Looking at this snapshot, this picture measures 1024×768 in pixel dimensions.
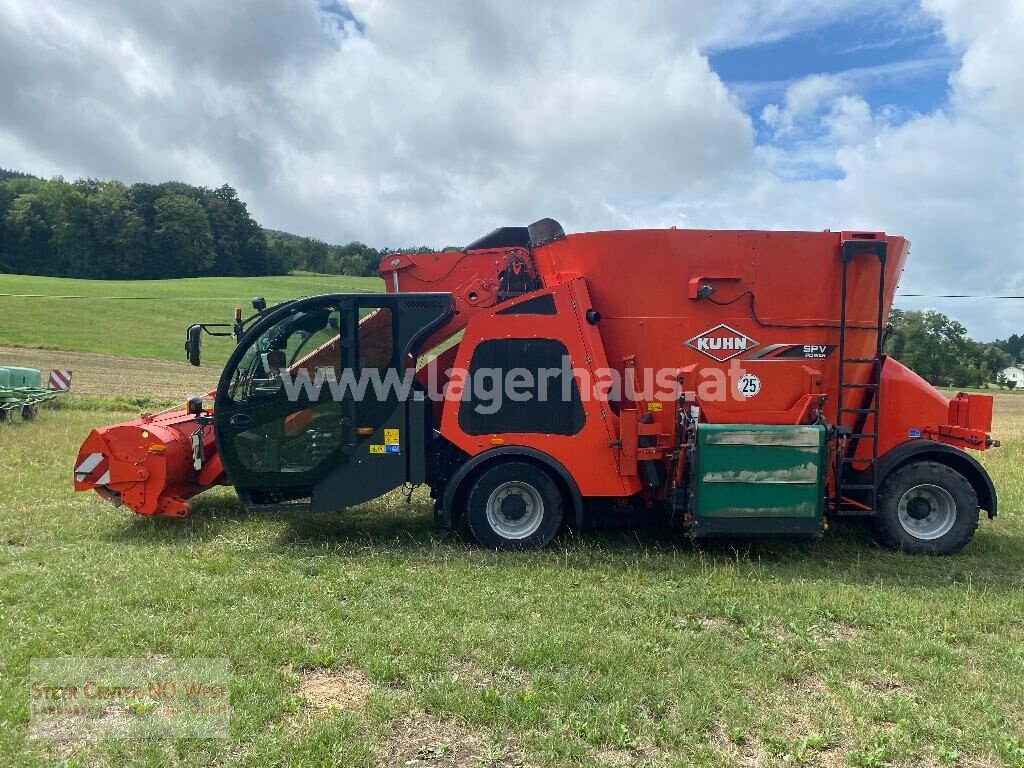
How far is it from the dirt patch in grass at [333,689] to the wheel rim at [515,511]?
97.3 inches

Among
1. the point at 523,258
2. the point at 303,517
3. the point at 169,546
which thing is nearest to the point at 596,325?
the point at 523,258

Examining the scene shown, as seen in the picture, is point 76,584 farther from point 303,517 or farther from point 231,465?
point 303,517

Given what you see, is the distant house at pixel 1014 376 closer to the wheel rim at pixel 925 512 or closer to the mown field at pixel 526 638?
the wheel rim at pixel 925 512

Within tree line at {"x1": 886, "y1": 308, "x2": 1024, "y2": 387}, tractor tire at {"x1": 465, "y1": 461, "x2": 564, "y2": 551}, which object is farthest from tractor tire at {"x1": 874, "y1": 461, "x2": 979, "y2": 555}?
tree line at {"x1": 886, "y1": 308, "x2": 1024, "y2": 387}

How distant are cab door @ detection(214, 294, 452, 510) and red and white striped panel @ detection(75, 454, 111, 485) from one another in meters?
1.20

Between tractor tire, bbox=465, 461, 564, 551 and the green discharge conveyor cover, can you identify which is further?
tractor tire, bbox=465, 461, 564, 551

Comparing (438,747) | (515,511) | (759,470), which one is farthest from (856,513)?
(438,747)

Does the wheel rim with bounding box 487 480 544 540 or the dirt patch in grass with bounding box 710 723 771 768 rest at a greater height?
the wheel rim with bounding box 487 480 544 540

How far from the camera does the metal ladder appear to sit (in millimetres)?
6215

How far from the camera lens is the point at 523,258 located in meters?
6.91

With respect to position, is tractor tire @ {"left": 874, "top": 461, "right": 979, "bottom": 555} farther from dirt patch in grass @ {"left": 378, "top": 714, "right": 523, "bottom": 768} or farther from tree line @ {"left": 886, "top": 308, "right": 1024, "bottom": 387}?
tree line @ {"left": 886, "top": 308, "right": 1024, "bottom": 387}

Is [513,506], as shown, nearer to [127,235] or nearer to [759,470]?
[759,470]

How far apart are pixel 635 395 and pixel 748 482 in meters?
1.20

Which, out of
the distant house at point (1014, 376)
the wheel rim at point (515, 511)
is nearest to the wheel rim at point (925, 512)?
the wheel rim at point (515, 511)
